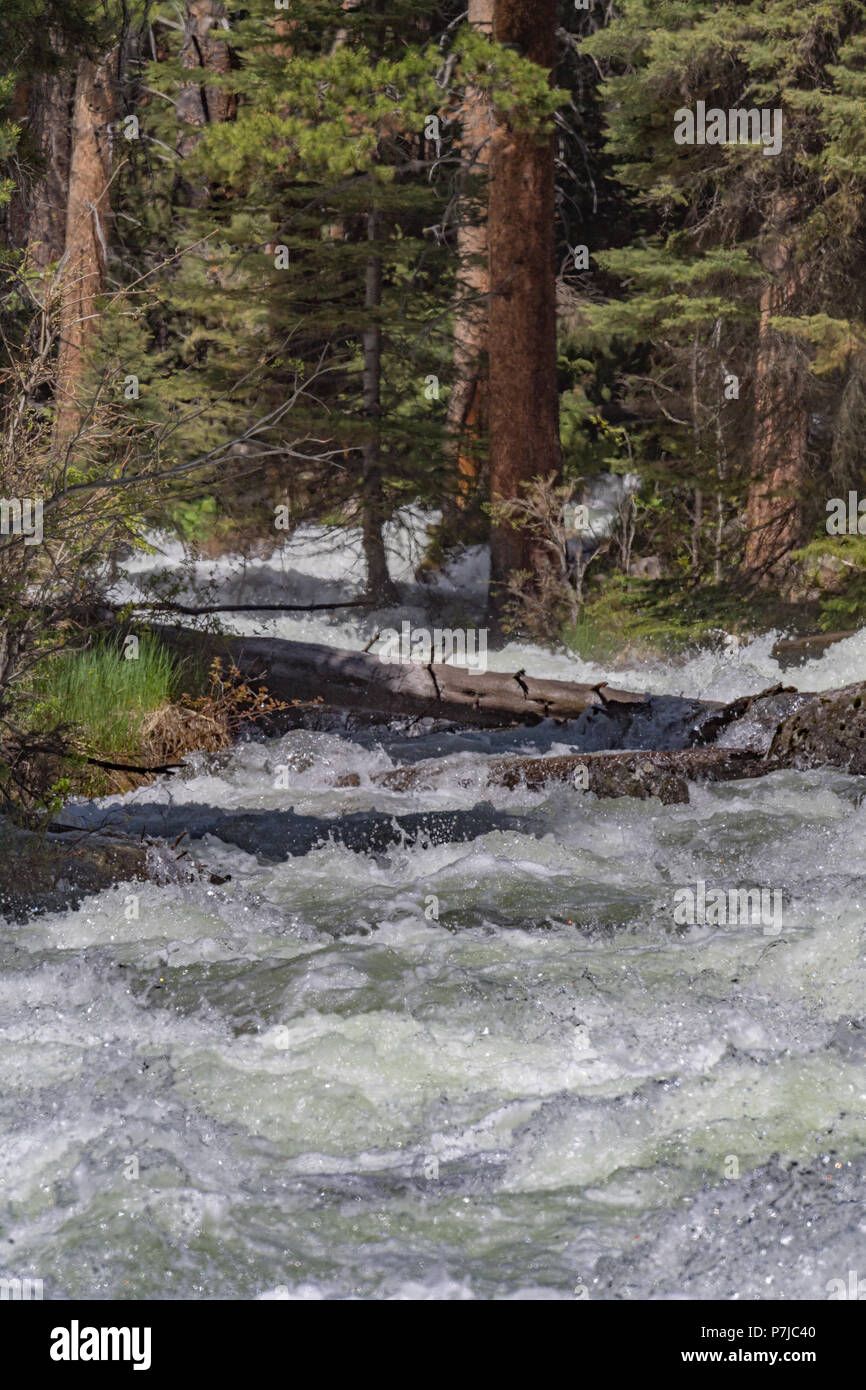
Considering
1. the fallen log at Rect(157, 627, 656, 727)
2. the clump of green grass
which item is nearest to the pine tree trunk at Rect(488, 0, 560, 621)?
the fallen log at Rect(157, 627, 656, 727)

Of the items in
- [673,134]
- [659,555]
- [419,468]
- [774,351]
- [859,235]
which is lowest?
[659,555]

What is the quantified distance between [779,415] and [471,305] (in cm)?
389

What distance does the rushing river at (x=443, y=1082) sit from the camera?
295cm

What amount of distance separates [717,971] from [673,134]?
12497 mm

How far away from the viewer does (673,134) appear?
47.4 ft

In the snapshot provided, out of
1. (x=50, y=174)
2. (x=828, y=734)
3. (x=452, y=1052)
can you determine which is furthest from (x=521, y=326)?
(x=452, y=1052)

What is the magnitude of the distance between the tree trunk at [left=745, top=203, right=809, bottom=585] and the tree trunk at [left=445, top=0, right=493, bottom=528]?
3.05 m

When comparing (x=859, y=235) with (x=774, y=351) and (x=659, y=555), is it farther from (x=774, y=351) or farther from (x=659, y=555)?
(x=659, y=555)

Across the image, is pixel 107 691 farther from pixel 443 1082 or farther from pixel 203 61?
pixel 203 61

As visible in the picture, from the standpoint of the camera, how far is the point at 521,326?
46.3 feet

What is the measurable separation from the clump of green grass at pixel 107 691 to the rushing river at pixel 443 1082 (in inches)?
88.6

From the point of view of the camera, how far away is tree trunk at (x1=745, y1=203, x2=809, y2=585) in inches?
545
